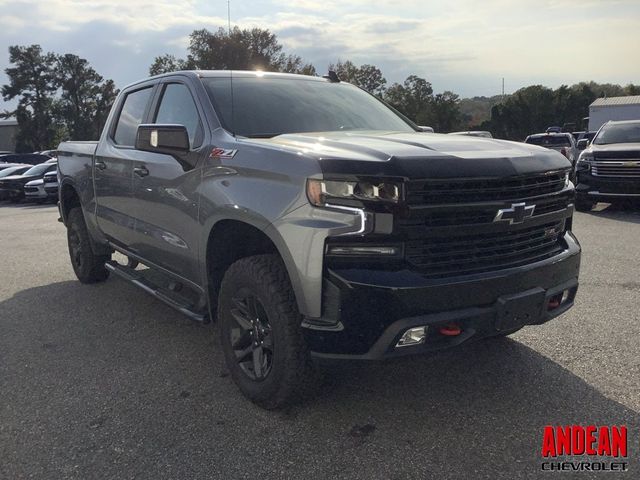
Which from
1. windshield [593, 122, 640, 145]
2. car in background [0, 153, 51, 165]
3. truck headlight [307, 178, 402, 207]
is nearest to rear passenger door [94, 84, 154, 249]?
truck headlight [307, 178, 402, 207]

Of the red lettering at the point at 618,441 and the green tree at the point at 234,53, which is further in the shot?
the green tree at the point at 234,53

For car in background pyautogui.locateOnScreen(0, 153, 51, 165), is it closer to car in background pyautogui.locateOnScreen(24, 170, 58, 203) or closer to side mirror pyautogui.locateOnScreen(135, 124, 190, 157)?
car in background pyautogui.locateOnScreen(24, 170, 58, 203)

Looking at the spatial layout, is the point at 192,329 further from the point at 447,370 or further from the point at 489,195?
the point at 489,195

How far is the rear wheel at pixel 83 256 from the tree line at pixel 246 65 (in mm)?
42500

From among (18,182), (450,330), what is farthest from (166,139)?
(18,182)

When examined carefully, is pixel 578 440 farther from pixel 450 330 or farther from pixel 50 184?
pixel 50 184

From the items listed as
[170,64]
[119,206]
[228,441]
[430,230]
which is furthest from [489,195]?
[170,64]

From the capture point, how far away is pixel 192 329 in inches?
183

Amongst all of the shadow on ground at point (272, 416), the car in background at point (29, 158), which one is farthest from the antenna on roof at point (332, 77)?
the car in background at point (29, 158)

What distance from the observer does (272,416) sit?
3143 mm

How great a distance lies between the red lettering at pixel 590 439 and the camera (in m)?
2.74

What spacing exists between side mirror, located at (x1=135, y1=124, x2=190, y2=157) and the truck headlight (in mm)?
1146

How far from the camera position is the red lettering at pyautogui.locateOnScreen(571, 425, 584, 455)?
2.74 metres

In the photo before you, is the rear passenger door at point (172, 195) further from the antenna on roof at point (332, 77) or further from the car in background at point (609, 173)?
the car in background at point (609, 173)
